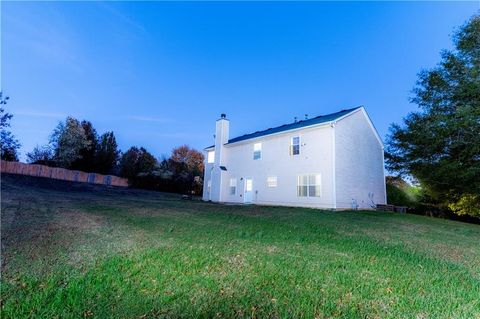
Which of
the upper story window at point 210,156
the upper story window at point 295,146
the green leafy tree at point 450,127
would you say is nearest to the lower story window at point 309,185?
the upper story window at point 295,146

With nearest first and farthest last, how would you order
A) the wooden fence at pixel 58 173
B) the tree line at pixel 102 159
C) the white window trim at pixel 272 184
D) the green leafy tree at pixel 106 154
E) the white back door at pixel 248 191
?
the white window trim at pixel 272 184 → the white back door at pixel 248 191 → the wooden fence at pixel 58 173 → the tree line at pixel 102 159 → the green leafy tree at pixel 106 154

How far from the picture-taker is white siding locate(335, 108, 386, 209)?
49.1 ft

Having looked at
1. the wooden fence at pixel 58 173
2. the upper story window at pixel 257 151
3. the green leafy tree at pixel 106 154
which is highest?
the green leafy tree at pixel 106 154

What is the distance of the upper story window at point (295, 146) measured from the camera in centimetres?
1641

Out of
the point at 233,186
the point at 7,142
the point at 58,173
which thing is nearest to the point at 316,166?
the point at 233,186

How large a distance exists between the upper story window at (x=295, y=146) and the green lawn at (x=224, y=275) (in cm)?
1024

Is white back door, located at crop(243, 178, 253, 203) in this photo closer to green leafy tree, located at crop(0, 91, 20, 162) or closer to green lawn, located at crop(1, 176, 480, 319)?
green lawn, located at crop(1, 176, 480, 319)

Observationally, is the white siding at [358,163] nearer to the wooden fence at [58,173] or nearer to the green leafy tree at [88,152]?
the wooden fence at [58,173]

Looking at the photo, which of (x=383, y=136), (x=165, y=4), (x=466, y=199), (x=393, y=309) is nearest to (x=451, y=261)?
(x=393, y=309)

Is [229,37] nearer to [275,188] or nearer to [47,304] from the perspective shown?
[275,188]

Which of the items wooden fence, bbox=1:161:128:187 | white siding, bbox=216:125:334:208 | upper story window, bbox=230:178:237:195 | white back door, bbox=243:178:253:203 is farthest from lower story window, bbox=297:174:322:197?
wooden fence, bbox=1:161:128:187

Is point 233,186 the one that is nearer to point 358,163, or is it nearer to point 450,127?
point 358,163

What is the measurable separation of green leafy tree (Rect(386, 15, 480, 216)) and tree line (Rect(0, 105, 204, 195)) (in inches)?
989

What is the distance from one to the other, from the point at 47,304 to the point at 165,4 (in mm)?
16618
